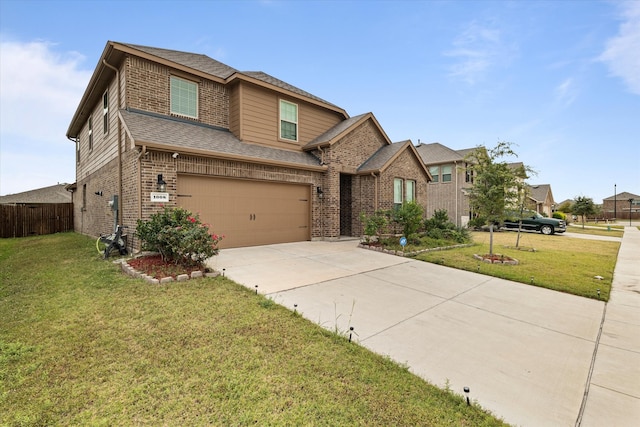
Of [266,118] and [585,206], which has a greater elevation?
[266,118]

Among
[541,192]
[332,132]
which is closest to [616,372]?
[332,132]

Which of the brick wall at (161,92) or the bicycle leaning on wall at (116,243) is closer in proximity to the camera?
the bicycle leaning on wall at (116,243)

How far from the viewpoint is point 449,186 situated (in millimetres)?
21422

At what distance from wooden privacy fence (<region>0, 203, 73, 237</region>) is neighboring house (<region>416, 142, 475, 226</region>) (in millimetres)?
24687

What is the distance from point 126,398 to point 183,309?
1859 mm

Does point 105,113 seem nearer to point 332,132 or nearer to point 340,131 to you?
point 332,132

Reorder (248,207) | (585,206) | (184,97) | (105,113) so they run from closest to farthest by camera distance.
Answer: (248,207), (184,97), (105,113), (585,206)

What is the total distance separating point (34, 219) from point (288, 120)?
52.8 ft

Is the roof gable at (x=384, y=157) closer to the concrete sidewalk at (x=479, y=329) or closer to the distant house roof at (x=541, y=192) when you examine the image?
the concrete sidewalk at (x=479, y=329)

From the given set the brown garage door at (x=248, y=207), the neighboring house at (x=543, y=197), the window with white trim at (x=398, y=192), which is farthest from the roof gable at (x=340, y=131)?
the neighboring house at (x=543, y=197)

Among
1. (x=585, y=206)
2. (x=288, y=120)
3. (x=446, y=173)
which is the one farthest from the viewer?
(x=585, y=206)

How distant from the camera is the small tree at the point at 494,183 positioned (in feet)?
28.7

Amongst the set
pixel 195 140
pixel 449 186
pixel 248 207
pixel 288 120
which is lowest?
pixel 248 207

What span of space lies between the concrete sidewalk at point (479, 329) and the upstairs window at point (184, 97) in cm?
602
